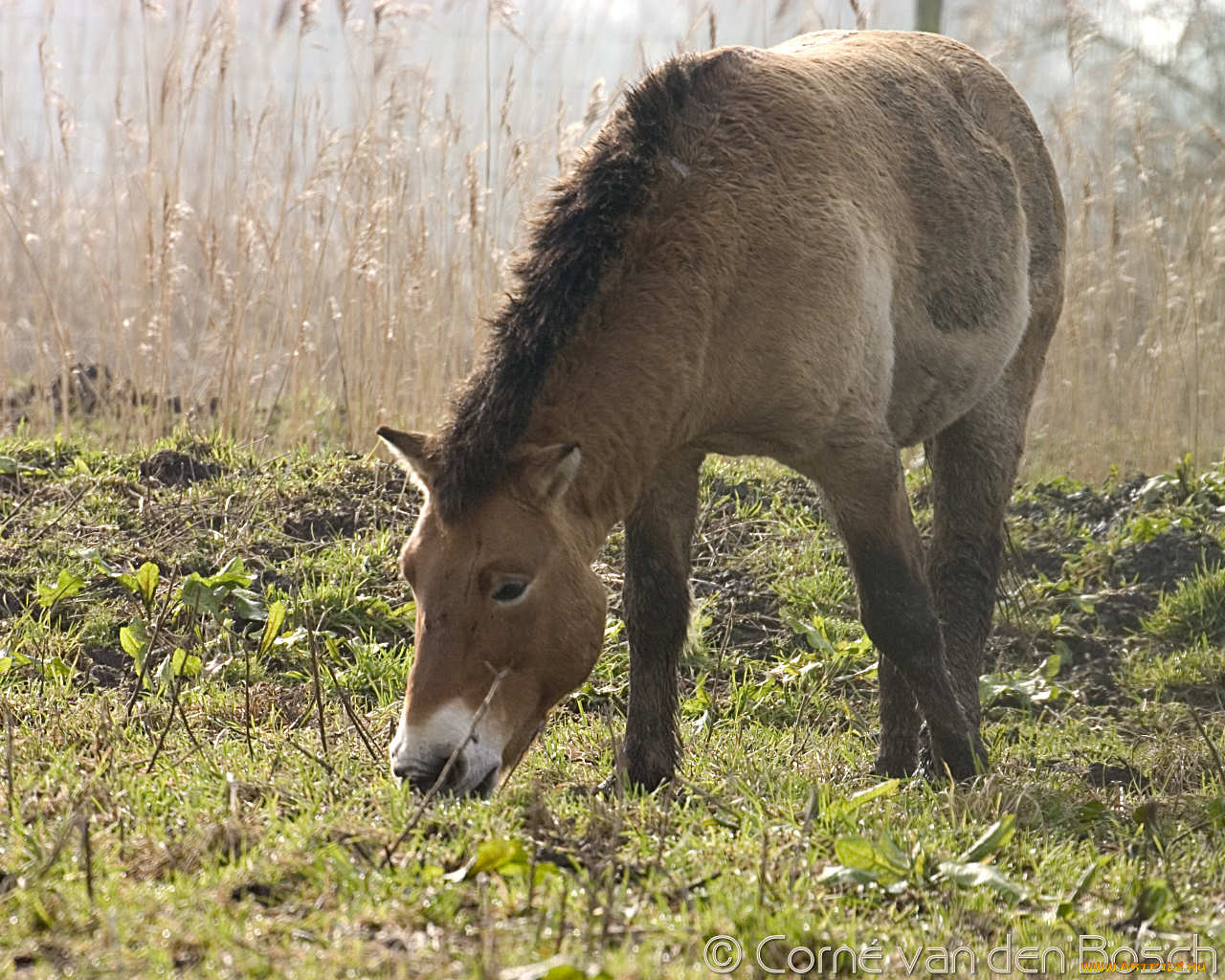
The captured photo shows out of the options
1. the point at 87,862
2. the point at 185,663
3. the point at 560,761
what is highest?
the point at 87,862

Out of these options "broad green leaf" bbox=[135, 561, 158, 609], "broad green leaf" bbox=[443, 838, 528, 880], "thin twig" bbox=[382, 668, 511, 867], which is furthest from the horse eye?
"broad green leaf" bbox=[135, 561, 158, 609]

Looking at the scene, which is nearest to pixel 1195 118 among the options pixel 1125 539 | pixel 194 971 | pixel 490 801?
pixel 1125 539

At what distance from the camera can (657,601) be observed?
4.08 meters

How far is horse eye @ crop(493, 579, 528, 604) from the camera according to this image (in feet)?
10.7

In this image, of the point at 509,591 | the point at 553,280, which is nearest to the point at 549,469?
the point at 509,591

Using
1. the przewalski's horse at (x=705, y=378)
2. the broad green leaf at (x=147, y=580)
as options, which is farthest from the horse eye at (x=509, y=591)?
the broad green leaf at (x=147, y=580)

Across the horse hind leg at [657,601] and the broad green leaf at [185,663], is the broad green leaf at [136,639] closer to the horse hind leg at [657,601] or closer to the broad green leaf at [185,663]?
the broad green leaf at [185,663]

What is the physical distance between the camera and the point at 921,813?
3.34 meters

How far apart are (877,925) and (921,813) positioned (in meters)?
0.85

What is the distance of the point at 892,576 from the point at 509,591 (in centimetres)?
116

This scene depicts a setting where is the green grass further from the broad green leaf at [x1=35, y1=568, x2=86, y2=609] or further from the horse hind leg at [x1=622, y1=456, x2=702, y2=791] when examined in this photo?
the horse hind leg at [x1=622, y1=456, x2=702, y2=791]

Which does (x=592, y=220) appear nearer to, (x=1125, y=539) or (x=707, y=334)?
(x=707, y=334)

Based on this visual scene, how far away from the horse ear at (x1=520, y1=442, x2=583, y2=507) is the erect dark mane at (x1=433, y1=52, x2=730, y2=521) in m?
0.06

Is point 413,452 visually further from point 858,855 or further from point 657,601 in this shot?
point 858,855
